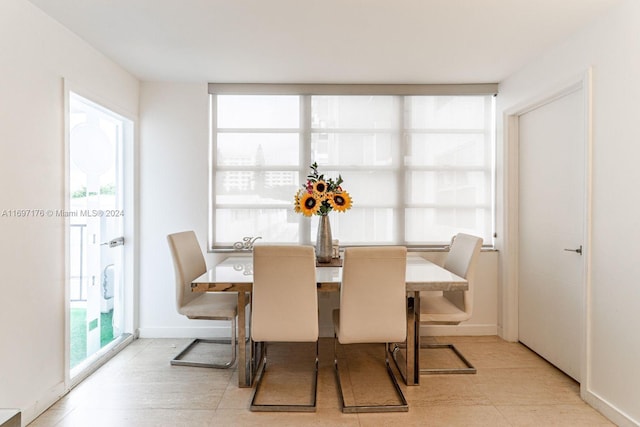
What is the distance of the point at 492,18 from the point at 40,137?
2961 mm

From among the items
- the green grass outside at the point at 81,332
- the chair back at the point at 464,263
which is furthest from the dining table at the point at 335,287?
the green grass outside at the point at 81,332

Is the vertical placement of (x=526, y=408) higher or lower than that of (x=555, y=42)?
lower

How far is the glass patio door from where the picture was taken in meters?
2.73

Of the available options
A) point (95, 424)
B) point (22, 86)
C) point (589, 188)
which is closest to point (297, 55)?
point (22, 86)

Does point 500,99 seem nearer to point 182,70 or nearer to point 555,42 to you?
point 555,42

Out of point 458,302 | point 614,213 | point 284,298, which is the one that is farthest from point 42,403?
point 614,213

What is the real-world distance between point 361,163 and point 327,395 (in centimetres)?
214

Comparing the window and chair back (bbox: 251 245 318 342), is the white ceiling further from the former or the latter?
chair back (bbox: 251 245 318 342)

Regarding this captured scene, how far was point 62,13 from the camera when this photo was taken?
225 cm

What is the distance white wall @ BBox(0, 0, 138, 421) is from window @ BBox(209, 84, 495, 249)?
1383mm

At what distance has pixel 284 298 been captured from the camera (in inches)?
89.4

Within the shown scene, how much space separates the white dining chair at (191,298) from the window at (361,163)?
0.56 meters

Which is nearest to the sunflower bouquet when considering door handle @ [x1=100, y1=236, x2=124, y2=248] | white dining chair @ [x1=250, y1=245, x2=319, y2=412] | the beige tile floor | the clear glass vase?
the clear glass vase

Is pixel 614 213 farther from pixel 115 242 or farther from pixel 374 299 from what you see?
pixel 115 242
